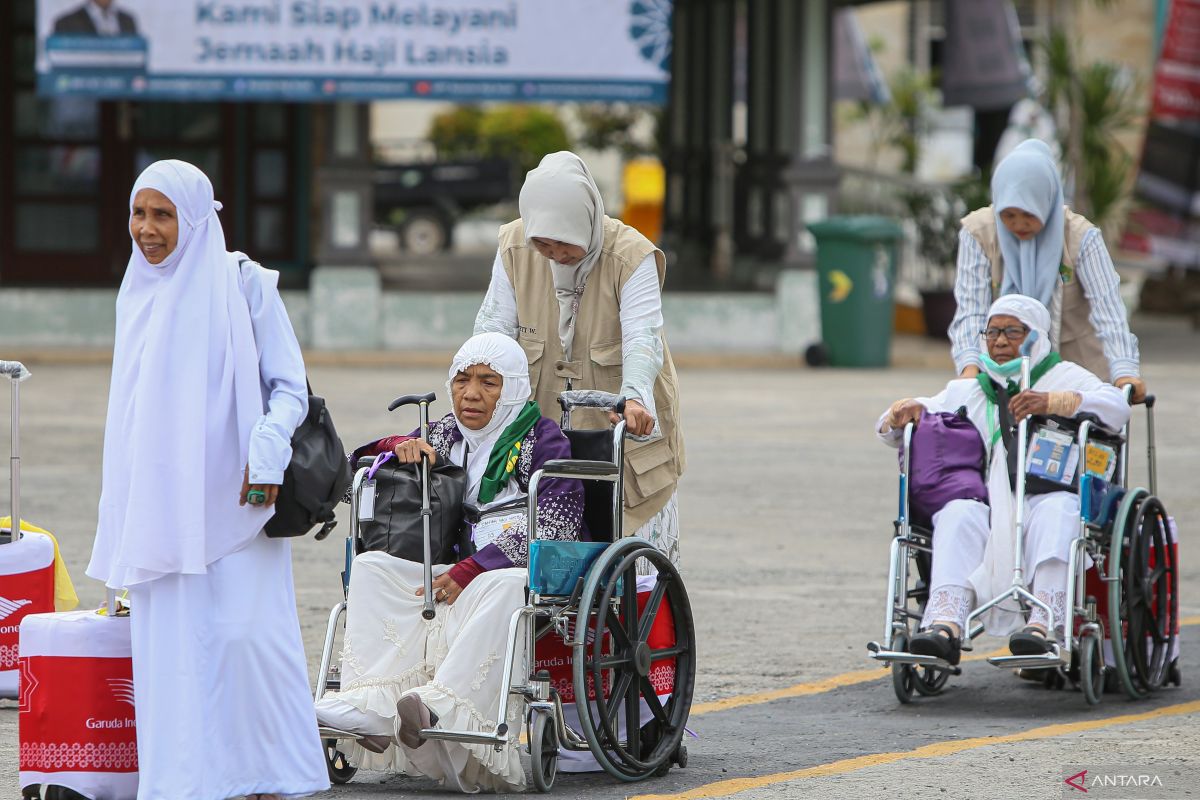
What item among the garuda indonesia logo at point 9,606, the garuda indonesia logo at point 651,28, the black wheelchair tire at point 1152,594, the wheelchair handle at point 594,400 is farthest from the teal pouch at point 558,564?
the garuda indonesia logo at point 651,28

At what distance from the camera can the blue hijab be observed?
7273 millimetres

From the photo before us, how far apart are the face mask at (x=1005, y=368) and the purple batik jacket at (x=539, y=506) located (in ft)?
6.36

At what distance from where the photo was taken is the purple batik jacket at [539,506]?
18.4ft


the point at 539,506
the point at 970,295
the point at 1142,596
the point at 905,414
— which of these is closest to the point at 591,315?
the point at 539,506

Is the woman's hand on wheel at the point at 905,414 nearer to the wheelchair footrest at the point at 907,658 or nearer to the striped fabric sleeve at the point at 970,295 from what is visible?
the striped fabric sleeve at the point at 970,295

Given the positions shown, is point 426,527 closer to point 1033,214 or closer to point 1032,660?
point 1032,660

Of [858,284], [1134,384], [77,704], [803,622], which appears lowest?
[803,622]

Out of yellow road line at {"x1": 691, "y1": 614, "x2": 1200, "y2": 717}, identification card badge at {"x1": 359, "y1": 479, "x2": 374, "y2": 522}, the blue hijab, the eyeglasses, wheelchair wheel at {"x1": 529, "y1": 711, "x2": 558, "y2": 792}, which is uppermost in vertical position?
the blue hijab

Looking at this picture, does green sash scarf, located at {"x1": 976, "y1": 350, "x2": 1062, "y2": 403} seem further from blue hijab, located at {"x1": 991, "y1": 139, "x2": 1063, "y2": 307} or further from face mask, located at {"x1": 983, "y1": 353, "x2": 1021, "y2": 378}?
blue hijab, located at {"x1": 991, "y1": 139, "x2": 1063, "y2": 307}

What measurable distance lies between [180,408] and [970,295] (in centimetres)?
351

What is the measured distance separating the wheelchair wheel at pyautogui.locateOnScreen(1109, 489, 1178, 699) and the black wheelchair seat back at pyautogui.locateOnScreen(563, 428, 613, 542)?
1.92 meters

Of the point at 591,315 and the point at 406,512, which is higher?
the point at 591,315

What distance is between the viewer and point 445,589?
5.58 m

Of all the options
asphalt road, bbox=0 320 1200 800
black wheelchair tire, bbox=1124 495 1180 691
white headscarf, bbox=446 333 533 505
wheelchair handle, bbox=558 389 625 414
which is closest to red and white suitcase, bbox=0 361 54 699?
asphalt road, bbox=0 320 1200 800
